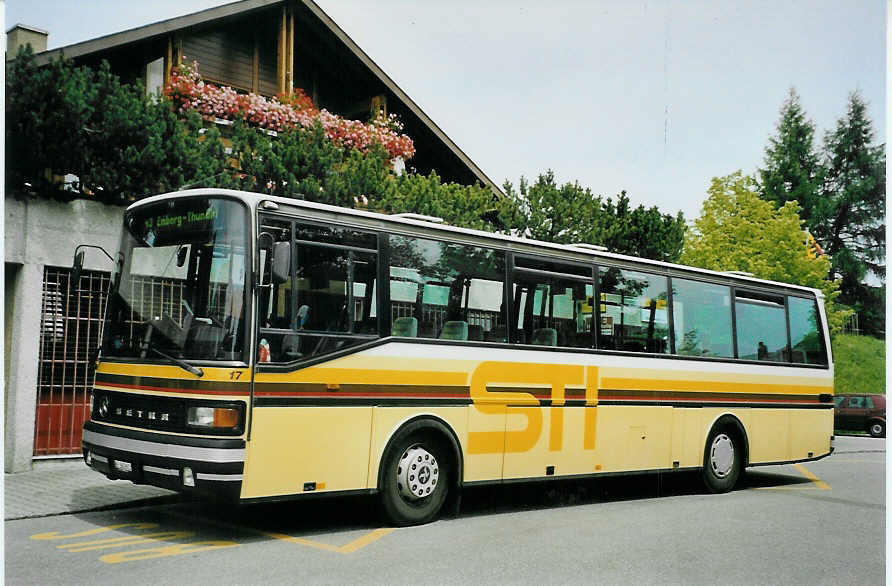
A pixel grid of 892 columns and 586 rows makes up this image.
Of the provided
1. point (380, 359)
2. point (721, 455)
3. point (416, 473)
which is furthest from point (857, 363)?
point (380, 359)

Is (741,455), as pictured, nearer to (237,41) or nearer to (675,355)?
(675,355)

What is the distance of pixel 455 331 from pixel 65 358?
5619mm

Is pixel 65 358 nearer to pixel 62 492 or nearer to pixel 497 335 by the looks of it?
pixel 62 492

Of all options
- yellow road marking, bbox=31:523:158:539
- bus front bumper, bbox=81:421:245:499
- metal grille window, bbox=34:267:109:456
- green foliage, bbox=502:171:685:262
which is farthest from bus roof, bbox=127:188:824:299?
green foliage, bbox=502:171:685:262

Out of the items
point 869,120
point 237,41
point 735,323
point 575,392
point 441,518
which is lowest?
point 441,518

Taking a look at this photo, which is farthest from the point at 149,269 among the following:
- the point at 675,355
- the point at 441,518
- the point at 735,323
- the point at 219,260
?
the point at 735,323

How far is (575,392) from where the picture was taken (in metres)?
10.6

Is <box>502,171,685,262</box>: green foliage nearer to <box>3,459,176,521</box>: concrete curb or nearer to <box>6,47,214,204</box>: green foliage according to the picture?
<box>6,47,214,204</box>: green foliage

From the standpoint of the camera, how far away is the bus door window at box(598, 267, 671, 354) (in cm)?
1117

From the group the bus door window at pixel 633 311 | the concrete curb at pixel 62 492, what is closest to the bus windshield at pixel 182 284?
the concrete curb at pixel 62 492

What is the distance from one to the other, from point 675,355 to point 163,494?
6.44 metres

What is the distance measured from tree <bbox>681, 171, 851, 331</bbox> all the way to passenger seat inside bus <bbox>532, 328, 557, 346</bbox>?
62.2 feet

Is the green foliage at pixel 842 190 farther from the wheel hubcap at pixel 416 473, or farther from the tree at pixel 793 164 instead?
the wheel hubcap at pixel 416 473

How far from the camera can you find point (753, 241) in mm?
28609
